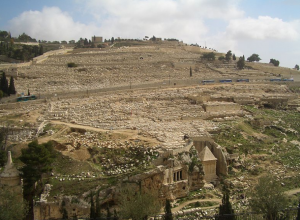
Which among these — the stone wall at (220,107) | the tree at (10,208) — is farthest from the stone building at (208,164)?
the tree at (10,208)

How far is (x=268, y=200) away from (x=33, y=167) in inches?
377

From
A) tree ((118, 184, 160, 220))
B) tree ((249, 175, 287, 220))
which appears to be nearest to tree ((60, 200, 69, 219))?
tree ((118, 184, 160, 220))

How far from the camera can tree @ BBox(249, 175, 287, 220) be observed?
1147cm

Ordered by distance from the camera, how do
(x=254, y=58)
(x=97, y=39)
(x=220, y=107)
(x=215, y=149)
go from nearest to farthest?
(x=215, y=149) → (x=220, y=107) → (x=254, y=58) → (x=97, y=39)

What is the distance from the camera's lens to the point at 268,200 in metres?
11.7

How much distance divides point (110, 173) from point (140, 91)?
17035 millimetres

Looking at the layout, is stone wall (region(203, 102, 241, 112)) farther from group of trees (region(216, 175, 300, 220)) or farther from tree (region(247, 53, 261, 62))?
tree (region(247, 53, 261, 62))

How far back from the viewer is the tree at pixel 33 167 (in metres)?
14.1

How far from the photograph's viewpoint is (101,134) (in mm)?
Answer: 19641

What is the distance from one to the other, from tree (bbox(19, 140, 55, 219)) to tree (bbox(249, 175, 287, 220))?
880 cm

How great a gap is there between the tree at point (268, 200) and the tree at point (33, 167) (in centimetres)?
880

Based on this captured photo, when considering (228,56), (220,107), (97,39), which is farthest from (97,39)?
(220,107)

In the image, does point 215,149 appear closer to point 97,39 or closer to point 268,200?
point 268,200

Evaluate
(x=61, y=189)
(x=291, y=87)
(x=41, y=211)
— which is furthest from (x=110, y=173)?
(x=291, y=87)
